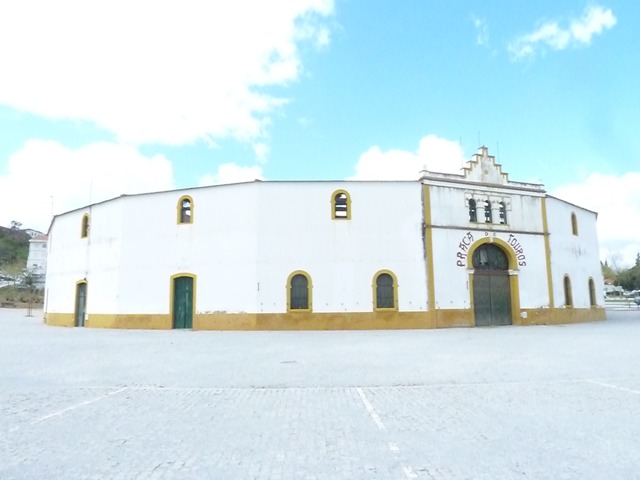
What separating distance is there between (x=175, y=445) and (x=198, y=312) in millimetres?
18830

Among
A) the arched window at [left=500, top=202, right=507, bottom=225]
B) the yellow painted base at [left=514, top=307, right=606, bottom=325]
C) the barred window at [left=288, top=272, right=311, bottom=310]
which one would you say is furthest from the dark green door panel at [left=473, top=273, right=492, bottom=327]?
the barred window at [left=288, top=272, right=311, bottom=310]

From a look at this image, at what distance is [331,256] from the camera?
2284 cm

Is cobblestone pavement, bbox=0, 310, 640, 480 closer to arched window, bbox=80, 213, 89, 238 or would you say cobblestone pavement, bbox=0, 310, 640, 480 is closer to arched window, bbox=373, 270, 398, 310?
arched window, bbox=373, 270, 398, 310

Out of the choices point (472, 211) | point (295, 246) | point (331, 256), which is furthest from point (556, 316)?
point (295, 246)

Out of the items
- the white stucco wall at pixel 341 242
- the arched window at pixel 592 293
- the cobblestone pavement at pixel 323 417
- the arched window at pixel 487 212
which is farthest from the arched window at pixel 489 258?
the cobblestone pavement at pixel 323 417

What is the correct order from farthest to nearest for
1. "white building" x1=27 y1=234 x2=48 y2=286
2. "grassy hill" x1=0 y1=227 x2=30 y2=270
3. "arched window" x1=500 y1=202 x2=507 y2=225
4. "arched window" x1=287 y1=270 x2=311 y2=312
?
"white building" x1=27 y1=234 x2=48 y2=286 < "grassy hill" x1=0 y1=227 x2=30 y2=270 < "arched window" x1=500 y1=202 x2=507 y2=225 < "arched window" x1=287 y1=270 x2=311 y2=312

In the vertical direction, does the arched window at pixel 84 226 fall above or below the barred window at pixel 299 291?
above

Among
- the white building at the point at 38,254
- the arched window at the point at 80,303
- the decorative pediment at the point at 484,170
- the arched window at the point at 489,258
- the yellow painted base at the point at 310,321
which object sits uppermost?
the white building at the point at 38,254

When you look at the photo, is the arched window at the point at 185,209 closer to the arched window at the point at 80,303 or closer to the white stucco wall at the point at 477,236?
the arched window at the point at 80,303

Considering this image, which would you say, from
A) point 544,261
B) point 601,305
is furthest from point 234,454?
point 601,305

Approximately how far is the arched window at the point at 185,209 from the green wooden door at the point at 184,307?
3.23 meters

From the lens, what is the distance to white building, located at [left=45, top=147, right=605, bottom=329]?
74.0ft

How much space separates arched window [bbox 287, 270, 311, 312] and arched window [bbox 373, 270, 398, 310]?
329cm

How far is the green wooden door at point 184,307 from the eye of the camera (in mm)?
23583
